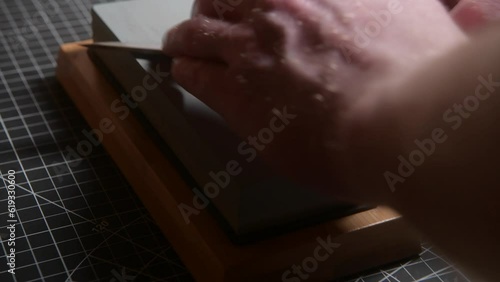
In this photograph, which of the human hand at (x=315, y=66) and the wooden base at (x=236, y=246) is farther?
the wooden base at (x=236, y=246)

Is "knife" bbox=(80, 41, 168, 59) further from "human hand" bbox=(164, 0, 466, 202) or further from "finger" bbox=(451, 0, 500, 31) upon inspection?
"finger" bbox=(451, 0, 500, 31)

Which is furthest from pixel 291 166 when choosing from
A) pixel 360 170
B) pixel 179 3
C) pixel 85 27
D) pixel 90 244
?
pixel 85 27

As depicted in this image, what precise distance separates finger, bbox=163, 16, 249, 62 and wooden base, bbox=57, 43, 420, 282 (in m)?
0.12

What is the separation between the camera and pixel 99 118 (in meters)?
0.75

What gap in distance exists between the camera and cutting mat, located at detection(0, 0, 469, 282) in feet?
2.02

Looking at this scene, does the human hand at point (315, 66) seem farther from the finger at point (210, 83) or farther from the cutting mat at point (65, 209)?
the cutting mat at point (65, 209)

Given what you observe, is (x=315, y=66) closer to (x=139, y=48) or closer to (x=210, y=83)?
(x=210, y=83)

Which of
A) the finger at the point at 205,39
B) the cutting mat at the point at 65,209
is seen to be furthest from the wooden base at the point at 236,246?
the finger at the point at 205,39

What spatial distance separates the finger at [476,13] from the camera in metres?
0.52

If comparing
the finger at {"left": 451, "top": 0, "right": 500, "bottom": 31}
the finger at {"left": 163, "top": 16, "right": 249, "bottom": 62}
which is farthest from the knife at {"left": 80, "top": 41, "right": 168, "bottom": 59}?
the finger at {"left": 451, "top": 0, "right": 500, "bottom": 31}

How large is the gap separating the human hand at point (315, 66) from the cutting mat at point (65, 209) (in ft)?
0.54

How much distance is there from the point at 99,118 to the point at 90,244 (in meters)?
0.17

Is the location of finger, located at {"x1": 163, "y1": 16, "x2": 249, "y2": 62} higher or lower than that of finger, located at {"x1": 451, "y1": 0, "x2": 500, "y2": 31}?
lower

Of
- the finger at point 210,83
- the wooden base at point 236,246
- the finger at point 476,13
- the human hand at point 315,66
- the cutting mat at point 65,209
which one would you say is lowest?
the cutting mat at point 65,209
